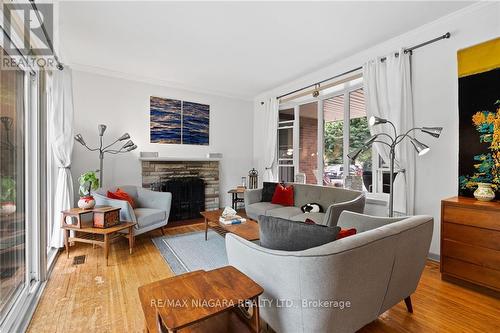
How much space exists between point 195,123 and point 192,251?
2943 millimetres

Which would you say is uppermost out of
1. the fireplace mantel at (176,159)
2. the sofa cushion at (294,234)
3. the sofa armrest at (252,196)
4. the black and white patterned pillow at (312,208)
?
the fireplace mantel at (176,159)

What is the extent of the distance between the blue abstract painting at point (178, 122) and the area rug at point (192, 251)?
2.08m

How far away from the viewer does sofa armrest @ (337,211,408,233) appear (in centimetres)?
190

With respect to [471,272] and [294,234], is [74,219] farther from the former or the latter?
[471,272]

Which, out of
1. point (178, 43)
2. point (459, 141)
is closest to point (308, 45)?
point (178, 43)

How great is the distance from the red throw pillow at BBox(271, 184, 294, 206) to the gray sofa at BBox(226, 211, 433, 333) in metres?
2.48

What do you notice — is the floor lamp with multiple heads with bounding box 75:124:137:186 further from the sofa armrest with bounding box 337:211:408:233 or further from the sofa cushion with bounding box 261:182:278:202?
the sofa armrest with bounding box 337:211:408:233

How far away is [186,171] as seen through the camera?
5.02 meters

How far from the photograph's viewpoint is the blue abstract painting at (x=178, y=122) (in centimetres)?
471

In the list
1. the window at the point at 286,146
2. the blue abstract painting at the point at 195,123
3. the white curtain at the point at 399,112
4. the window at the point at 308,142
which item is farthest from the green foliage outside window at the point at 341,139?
the blue abstract painting at the point at 195,123

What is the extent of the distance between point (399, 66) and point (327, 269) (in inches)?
120

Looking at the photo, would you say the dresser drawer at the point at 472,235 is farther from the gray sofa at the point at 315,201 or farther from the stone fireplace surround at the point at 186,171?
the stone fireplace surround at the point at 186,171

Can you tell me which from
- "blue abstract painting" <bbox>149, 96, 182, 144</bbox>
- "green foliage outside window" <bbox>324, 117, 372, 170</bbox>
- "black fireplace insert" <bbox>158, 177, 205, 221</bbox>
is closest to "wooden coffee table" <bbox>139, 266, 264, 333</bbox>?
"green foliage outside window" <bbox>324, 117, 372, 170</bbox>

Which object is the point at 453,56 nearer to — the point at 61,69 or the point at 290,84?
the point at 290,84
